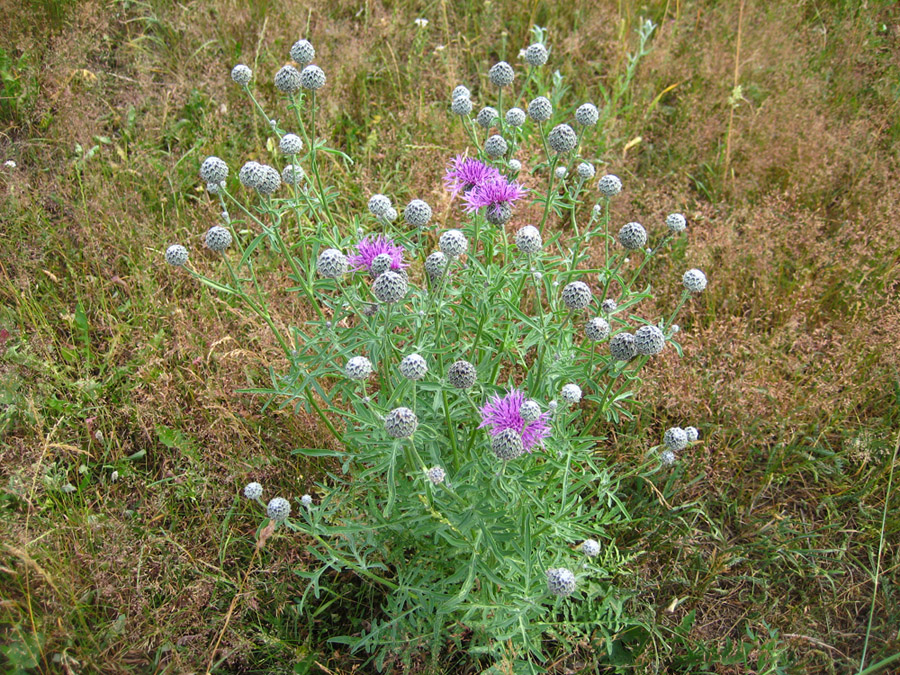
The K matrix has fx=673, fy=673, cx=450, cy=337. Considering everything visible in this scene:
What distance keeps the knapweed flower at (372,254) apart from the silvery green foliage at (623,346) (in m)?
0.84

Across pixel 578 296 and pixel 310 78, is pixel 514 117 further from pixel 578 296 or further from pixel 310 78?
pixel 578 296

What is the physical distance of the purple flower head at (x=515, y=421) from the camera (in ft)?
7.28

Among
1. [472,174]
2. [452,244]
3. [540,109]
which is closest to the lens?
[452,244]

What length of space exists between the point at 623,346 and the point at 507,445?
63 cm

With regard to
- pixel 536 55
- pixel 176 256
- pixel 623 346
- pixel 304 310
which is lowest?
pixel 304 310

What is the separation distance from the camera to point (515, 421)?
222 cm

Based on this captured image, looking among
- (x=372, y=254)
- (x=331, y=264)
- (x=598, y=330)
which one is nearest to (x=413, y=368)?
(x=331, y=264)

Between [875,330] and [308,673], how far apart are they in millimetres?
3423

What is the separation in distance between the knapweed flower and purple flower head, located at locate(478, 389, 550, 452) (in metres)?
0.65

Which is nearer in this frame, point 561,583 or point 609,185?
point 561,583

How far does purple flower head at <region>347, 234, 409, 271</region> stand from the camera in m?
2.50

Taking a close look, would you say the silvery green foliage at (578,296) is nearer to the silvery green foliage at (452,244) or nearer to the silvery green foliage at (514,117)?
the silvery green foliage at (452,244)

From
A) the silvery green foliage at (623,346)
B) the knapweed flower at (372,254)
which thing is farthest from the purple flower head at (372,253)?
the silvery green foliage at (623,346)

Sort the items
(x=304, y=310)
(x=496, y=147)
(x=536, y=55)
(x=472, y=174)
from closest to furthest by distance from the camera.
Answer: (x=472, y=174) → (x=496, y=147) → (x=536, y=55) → (x=304, y=310)
